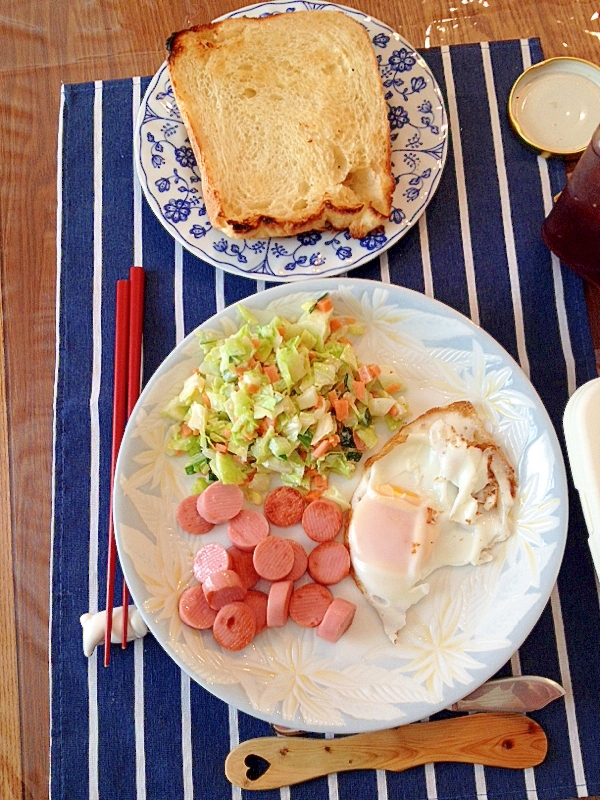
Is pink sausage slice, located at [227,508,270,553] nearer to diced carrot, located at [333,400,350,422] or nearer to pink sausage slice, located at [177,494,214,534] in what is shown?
pink sausage slice, located at [177,494,214,534]

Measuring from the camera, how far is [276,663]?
5.81 ft

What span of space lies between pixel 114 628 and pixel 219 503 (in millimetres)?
449

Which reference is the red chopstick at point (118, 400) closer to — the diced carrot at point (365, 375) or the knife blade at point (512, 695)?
the diced carrot at point (365, 375)

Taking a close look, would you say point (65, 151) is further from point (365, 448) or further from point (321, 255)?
point (365, 448)

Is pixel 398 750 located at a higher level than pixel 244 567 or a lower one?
lower

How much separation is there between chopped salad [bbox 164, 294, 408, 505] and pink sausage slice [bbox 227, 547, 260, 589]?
5.6 inches

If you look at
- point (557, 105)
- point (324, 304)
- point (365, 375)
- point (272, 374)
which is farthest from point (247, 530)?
point (557, 105)

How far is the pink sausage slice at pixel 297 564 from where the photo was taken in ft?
5.88

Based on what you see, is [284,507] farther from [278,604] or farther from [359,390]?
[359,390]

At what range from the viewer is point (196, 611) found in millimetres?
1759

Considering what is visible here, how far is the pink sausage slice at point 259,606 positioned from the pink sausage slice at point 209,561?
103 mm

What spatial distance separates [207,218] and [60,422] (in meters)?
0.73

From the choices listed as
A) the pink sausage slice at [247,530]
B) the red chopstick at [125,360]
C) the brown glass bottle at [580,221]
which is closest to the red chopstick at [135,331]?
the red chopstick at [125,360]

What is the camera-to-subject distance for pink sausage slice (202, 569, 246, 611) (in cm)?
174
